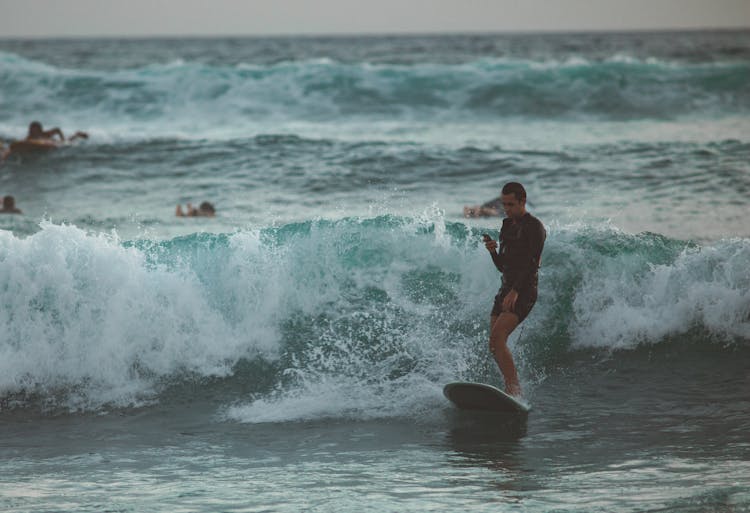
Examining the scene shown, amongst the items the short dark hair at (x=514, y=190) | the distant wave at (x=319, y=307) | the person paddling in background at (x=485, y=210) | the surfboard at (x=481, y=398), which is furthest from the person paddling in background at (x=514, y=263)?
the person paddling in background at (x=485, y=210)

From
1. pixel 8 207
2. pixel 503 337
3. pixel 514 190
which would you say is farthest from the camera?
pixel 8 207

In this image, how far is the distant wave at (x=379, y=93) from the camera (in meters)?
25.0

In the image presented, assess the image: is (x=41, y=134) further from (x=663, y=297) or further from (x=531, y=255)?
(x=531, y=255)

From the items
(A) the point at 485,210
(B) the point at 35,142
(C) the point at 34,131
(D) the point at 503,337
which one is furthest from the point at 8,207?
(D) the point at 503,337

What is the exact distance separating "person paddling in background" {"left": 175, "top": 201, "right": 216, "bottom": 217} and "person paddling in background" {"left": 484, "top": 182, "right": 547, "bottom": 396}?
8.02m

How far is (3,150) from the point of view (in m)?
20.9

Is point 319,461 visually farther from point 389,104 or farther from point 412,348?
point 389,104

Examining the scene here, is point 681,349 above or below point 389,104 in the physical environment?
below

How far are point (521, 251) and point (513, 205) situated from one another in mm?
400

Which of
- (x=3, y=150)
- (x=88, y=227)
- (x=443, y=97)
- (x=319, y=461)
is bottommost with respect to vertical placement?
(x=319, y=461)

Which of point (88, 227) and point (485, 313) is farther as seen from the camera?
point (88, 227)

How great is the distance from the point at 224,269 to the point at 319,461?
158 inches

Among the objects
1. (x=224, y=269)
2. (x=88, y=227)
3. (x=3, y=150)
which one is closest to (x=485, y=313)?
(x=224, y=269)

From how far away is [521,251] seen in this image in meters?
7.86
